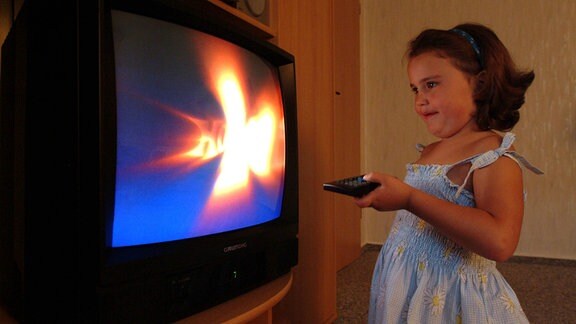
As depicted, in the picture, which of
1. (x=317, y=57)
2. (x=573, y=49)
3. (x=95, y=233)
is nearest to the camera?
(x=95, y=233)

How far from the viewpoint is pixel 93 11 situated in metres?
0.43

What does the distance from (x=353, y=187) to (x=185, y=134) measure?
A: 0.91 feet

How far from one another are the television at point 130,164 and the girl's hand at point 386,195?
0.21 meters

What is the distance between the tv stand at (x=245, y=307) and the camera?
53 cm

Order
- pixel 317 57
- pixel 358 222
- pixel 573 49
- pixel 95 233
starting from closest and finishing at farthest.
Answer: pixel 95 233 < pixel 317 57 < pixel 573 49 < pixel 358 222

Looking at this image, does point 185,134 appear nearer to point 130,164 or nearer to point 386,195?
point 130,164

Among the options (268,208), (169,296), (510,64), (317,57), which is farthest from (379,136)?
(169,296)

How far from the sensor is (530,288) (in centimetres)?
176

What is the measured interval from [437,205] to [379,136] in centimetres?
197

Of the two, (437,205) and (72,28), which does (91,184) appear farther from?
(437,205)

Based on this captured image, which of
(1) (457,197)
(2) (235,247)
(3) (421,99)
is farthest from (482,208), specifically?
(2) (235,247)

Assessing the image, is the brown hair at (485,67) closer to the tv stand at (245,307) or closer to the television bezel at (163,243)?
the television bezel at (163,243)

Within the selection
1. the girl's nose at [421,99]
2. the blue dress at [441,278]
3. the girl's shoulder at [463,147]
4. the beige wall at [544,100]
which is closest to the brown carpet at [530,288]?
the beige wall at [544,100]

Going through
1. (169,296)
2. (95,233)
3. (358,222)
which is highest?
(95,233)
